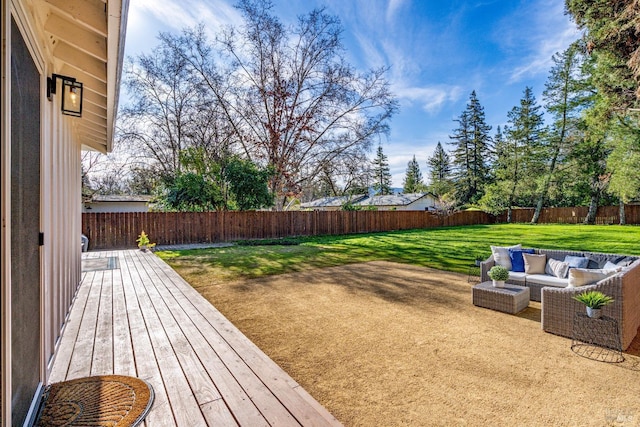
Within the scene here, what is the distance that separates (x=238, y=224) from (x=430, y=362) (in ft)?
40.1

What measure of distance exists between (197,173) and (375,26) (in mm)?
9408

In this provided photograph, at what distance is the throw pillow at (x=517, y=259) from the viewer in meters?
4.94

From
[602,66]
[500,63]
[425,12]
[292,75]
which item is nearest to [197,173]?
[292,75]

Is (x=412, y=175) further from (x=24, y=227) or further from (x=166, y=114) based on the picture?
(x=24, y=227)

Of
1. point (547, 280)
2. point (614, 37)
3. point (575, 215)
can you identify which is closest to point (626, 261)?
point (547, 280)

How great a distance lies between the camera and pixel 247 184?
13609 millimetres

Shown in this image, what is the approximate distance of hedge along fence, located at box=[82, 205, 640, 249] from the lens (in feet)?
36.5

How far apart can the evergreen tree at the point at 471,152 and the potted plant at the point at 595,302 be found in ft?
105

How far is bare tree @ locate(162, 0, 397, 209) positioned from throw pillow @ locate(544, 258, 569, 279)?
13.0m

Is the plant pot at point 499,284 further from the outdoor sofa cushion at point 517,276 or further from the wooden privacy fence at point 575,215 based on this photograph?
the wooden privacy fence at point 575,215

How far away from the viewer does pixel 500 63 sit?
13211 millimetres

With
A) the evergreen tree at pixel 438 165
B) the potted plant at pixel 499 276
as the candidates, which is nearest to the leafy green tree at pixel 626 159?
the potted plant at pixel 499 276

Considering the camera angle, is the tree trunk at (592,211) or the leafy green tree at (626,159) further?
the tree trunk at (592,211)

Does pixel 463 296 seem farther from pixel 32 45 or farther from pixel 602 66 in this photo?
pixel 602 66
